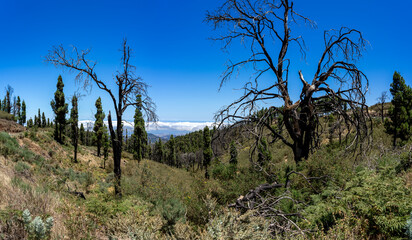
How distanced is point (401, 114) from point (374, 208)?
34827 millimetres

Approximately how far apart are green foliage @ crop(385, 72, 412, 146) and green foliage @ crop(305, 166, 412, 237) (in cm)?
3262

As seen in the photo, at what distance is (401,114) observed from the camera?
2856 cm

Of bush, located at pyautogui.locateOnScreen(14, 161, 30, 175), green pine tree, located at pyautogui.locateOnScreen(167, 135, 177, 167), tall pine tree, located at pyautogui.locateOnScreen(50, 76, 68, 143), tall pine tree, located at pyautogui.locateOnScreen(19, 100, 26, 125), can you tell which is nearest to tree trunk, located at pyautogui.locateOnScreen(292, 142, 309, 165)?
bush, located at pyautogui.locateOnScreen(14, 161, 30, 175)

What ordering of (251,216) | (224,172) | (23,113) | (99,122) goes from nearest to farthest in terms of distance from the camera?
(251,216) < (224,172) < (99,122) < (23,113)

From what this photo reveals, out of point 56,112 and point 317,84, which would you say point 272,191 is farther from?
point 56,112

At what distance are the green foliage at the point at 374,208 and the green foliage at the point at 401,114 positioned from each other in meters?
32.6

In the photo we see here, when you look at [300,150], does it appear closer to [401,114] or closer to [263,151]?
[263,151]

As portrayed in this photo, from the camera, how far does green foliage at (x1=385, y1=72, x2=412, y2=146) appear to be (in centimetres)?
2825

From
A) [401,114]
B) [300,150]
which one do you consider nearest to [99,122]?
[300,150]

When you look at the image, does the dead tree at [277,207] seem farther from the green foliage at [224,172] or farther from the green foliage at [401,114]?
the green foliage at [401,114]

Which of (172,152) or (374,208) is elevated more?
(374,208)

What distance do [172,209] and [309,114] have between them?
4.40 m

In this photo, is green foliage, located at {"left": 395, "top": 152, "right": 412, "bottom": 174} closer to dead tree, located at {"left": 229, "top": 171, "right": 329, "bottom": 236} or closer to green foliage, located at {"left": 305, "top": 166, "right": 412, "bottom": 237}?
green foliage, located at {"left": 305, "top": 166, "right": 412, "bottom": 237}

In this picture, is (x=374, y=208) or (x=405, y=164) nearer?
(x=374, y=208)
